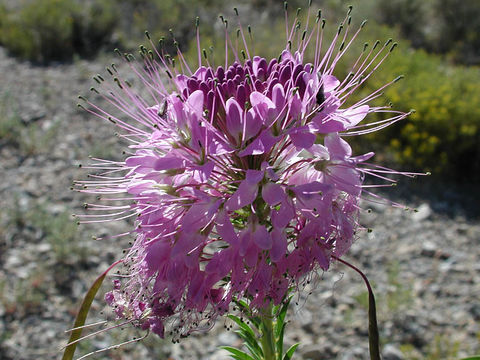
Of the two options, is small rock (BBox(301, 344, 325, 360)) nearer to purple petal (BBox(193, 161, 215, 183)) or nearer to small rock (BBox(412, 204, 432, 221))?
small rock (BBox(412, 204, 432, 221))

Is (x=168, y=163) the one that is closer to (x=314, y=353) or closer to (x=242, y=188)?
(x=242, y=188)

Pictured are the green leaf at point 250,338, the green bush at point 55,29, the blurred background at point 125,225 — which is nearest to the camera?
the green leaf at point 250,338

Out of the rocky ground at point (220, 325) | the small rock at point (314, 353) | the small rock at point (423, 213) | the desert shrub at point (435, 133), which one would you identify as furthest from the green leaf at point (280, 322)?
the desert shrub at point (435, 133)

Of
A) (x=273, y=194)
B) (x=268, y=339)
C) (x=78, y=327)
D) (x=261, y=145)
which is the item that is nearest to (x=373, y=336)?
(x=268, y=339)

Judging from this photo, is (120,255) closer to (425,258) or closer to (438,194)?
(425,258)

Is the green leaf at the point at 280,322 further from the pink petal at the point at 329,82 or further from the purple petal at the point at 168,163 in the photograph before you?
the pink petal at the point at 329,82

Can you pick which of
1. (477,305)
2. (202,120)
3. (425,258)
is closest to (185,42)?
(425,258)
